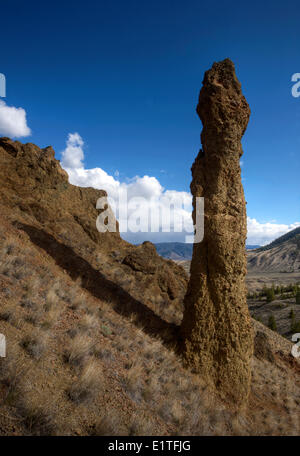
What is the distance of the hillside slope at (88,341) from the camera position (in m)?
3.56

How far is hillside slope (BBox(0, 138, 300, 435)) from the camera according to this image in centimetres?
356

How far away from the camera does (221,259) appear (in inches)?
305

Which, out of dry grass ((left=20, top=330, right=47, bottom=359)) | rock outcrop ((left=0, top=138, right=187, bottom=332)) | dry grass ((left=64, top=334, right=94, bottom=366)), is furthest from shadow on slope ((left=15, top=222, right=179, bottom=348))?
dry grass ((left=20, top=330, right=47, bottom=359))

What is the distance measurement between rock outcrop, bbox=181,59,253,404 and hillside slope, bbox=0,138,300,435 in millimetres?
920

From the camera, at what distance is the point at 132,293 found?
11406mm

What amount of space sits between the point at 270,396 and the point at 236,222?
7377 mm

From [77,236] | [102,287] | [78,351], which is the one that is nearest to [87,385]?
[78,351]

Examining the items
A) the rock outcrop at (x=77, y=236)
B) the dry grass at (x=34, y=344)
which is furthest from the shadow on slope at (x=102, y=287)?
the dry grass at (x=34, y=344)

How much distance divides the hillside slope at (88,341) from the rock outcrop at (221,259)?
92cm

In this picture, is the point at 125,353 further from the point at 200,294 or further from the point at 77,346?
the point at 200,294

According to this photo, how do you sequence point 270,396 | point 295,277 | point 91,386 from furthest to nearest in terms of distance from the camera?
point 295,277 < point 270,396 < point 91,386

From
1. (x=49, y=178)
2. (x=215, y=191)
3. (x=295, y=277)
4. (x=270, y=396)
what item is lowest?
(x=295, y=277)

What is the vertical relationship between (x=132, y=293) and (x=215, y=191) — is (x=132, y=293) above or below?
below
